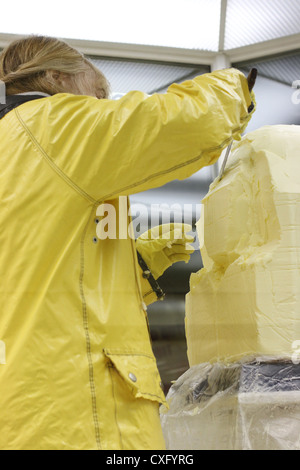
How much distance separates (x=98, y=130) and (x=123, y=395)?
588 mm

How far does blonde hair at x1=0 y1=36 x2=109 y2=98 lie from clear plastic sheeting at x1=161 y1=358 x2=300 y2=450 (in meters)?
0.88

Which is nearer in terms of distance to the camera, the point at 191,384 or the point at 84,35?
the point at 191,384

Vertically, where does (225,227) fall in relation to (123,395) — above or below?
above

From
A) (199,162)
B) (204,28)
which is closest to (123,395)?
(199,162)

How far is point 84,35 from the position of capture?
2158mm

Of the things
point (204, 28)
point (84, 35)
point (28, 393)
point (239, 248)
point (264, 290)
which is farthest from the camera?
point (204, 28)

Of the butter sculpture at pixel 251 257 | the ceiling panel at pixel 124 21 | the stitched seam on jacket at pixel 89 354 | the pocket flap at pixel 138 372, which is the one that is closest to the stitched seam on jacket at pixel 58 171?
the stitched seam on jacket at pixel 89 354

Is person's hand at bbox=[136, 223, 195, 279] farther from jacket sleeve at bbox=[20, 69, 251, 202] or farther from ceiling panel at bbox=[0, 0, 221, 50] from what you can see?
ceiling panel at bbox=[0, 0, 221, 50]

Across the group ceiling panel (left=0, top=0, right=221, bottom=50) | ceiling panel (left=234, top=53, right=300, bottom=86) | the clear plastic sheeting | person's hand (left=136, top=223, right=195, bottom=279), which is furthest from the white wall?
the clear plastic sheeting

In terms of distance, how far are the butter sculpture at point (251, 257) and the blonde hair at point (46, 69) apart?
51cm

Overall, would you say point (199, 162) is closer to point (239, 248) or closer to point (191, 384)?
point (239, 248)

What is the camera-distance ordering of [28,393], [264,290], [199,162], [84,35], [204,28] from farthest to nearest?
[204,28], [84,35], [264,290], [199,162], [28,393]

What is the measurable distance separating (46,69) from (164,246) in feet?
2.42
